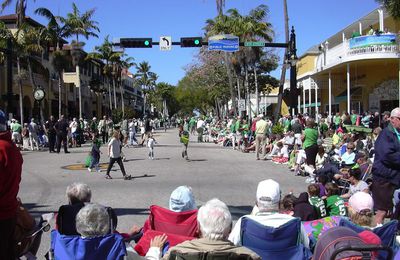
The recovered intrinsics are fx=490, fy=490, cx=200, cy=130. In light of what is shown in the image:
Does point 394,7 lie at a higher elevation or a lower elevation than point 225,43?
lower

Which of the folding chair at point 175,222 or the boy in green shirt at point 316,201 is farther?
the boy in green shirt at point 316,201

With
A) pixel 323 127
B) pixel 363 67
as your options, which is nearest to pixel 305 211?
pixel 323 127

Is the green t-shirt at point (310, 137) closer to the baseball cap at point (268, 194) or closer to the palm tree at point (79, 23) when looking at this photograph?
the baseball cap at point (268, 194)

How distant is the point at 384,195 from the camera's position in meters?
6.46

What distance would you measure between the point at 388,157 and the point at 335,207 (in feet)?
3.14

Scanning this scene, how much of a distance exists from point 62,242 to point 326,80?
121ft

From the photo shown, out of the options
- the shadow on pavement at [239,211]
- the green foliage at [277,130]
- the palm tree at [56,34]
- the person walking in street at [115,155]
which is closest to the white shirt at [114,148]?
the person walking in street at [115,155]

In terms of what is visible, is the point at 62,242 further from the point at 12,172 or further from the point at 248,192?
the point at 248,192

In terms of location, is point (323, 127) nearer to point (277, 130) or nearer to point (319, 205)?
point (277, 130)

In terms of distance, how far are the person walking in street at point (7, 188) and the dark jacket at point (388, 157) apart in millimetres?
4481

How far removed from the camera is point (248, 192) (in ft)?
37.9

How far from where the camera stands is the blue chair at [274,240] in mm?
4125

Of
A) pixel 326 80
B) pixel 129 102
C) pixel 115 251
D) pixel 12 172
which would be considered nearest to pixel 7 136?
pixel 12 172

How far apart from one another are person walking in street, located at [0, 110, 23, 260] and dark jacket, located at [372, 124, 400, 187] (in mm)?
4481
